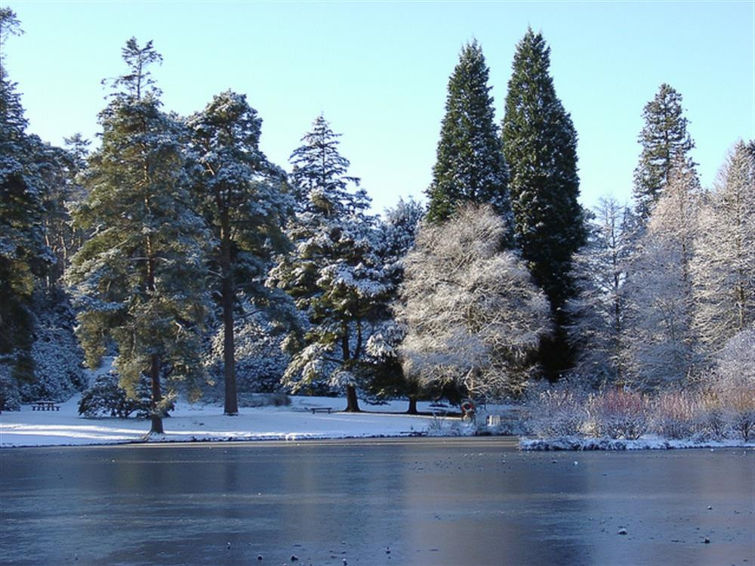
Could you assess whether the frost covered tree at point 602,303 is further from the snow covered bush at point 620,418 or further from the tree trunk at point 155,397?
the tree trunk at point 155,397

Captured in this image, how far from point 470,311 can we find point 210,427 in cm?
1409

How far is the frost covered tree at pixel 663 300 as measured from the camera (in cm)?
4403

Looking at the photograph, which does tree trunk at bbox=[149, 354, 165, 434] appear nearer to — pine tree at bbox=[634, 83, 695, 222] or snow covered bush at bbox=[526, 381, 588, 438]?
snow covered bush at bbox=[526, 381, 588, 438]

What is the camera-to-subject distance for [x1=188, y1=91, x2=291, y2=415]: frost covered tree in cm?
4269

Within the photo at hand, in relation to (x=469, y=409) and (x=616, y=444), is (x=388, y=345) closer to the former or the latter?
(x=469, y=409)

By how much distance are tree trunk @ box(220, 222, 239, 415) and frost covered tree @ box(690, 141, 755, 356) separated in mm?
22857

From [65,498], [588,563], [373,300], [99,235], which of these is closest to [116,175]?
[99,235]

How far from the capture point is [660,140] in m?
66.5

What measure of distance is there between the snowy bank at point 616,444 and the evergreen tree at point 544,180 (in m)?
20.4

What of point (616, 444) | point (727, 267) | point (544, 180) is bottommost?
point (616, 444)

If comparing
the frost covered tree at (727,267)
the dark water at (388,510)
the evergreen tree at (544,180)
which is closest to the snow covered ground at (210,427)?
the dark water at (388,510)

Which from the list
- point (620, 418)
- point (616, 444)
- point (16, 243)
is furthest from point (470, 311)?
point (16, 243)

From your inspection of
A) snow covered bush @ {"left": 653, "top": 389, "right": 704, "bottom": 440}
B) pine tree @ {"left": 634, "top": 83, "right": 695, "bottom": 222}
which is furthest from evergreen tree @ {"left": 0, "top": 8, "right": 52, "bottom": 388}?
pine tree @ {"left": 634, "top": 83, "right": 695, "bottom": 222}

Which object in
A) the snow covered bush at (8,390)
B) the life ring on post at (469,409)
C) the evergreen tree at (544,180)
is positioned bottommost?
the life ring on post at (469,409)
